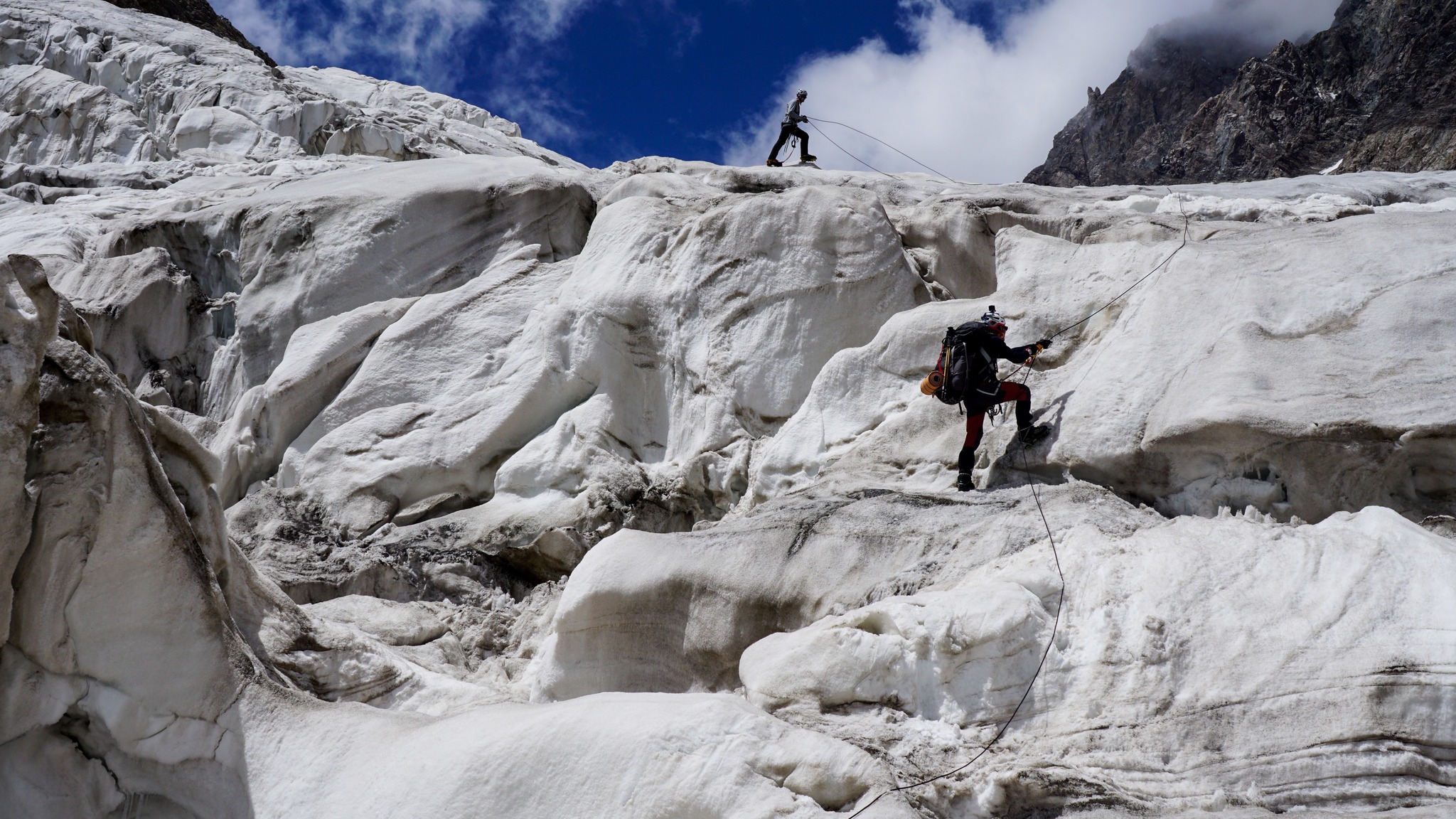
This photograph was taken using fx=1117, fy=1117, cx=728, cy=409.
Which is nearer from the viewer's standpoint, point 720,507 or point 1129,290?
point 1129,290

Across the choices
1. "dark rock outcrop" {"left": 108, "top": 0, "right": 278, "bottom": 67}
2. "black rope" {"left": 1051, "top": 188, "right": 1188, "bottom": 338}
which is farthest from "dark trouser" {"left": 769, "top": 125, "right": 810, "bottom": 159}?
"dark rock outcrop" {"left": 108, "top": 0, "right": 278, "bottom": 67}

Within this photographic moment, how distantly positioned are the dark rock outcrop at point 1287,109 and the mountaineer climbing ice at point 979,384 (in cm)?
2586

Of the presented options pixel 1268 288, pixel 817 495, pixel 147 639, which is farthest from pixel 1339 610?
pixel 147 639

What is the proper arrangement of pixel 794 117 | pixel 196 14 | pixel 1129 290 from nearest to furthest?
1. pixel 1129 290
2. pixel 794 117
3. pixel 196 14

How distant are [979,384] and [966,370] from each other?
15 centimetres

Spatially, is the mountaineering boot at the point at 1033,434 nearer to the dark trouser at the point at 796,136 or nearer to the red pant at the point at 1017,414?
the red pant at the point at 1017,414

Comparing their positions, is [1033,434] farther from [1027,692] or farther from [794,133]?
[794,133]

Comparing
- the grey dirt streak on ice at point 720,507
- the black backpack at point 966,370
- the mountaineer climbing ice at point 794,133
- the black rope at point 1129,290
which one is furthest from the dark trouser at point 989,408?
the mountaineer climbing ice at point 794,133

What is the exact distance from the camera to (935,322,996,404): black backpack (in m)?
9.07

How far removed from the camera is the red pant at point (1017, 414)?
9.10m

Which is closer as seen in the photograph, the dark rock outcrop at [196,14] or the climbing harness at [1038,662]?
the climbing harness at [1038,662]

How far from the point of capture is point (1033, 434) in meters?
9.11

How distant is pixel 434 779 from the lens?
20.1 feet

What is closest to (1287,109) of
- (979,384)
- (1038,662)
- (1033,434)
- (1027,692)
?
(1033,434)
